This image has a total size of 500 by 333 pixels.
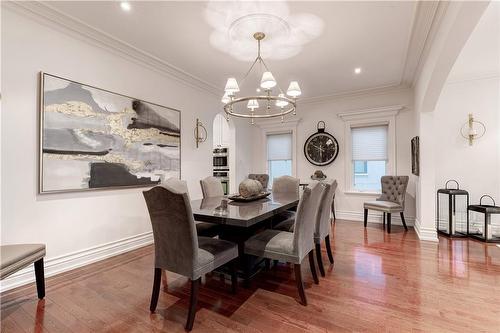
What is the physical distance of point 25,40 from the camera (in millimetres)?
2430

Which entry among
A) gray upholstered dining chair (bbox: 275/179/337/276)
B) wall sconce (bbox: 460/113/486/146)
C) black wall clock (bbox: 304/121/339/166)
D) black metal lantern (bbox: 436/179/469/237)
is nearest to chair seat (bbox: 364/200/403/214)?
black metal lantern (bbox: 436/179/469/237)

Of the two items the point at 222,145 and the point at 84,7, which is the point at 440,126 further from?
the point at 84,7

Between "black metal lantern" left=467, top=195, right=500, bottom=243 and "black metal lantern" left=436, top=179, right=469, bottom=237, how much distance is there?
96 millimetres

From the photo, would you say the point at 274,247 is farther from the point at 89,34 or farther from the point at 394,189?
the point at 394,189

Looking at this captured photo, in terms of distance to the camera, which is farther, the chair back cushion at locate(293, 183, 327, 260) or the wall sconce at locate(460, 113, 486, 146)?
Answer: the wall sconce at locate(460, 113, 486, 146)

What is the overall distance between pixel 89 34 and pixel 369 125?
16.5ft

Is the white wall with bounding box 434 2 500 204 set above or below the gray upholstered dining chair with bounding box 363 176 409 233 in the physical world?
above

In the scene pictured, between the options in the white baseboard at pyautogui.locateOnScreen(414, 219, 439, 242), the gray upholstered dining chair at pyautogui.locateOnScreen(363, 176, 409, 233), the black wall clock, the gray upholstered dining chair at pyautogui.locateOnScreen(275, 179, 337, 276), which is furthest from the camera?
the black wall clock

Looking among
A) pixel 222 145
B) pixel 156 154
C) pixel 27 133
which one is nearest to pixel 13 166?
pixel 27 133

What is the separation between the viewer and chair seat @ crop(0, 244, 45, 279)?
1786 millimetres

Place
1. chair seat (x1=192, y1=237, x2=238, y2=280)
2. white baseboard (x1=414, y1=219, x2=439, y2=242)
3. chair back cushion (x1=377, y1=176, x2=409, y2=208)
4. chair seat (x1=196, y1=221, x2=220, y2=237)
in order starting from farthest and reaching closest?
chair back cushion (x1=377, y1=176, x2=409, y2=208) < white baseboard (x1=414, y1=219, x2=439, y2=242) < chair seat (x1=196, y1=221, x2=220, y2=237) < chair seat (x1=192, y1=237, x2=238, y2=280)

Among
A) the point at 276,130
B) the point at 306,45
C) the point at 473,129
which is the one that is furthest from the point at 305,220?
the point at 276,130

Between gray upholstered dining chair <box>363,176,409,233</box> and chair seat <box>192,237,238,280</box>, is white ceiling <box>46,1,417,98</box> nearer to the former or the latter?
Answer: gray upholstered dining chair <box>363,176,409,233</box>

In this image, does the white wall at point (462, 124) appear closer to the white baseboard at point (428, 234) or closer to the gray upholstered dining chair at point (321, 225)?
the white baseboard at point (428, 234)
